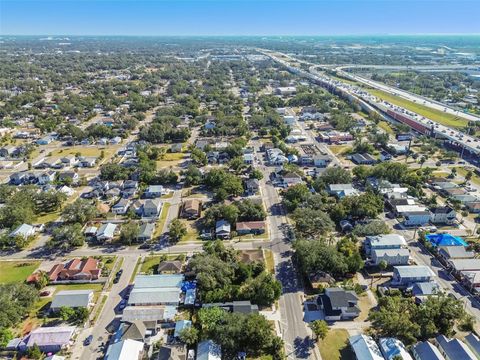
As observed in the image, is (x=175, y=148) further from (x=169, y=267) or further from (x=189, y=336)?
(x=189, y=336)

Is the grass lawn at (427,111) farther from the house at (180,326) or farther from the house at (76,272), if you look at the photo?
the house at (76,272)

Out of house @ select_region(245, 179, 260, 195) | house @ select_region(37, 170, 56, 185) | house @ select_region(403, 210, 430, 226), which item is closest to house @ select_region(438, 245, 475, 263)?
house @ select_region(403, 210, 430, 226)

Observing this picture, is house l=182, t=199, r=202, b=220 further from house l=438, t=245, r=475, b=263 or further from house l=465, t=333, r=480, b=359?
house l=465, t=333, r=480, b=359

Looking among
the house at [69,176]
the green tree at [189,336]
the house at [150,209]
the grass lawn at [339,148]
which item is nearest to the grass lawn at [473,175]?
the grass lawn at [339,148]

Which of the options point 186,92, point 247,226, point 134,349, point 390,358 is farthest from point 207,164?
point 186,92

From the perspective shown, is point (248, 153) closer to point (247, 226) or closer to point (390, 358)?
point (247, 226)

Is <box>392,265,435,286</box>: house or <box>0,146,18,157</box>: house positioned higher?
<box>392,265,435,286</box>: house
